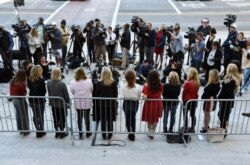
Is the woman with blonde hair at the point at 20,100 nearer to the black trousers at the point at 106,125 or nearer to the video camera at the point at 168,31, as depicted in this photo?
the black trousers at the point at 106,125

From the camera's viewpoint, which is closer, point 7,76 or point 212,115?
point 212,115

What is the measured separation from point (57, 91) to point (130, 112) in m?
1.57

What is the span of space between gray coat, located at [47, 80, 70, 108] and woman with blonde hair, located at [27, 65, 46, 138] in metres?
0.19

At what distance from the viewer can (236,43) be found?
10.6 meters

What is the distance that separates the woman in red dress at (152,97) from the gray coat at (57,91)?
1611mm

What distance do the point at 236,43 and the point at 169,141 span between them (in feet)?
14.8

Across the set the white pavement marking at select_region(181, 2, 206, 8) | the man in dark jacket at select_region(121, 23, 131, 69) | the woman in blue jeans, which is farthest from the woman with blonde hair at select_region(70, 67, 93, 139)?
the white pavement marking at select_region(181, 2, 206, 8)

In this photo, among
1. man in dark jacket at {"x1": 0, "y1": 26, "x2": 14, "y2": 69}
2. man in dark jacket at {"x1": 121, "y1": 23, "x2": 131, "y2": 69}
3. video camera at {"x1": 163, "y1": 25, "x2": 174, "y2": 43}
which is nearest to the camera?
man in dark jacket at {"x1": 0, "y1": 26, "x2": 14, "y2": 69}

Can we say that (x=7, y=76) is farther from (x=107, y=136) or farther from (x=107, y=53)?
(x=107, y=136)

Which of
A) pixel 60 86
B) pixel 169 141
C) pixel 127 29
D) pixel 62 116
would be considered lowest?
pixel 169 141

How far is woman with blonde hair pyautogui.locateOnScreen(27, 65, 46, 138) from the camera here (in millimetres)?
7355

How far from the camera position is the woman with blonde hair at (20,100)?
24.3ft

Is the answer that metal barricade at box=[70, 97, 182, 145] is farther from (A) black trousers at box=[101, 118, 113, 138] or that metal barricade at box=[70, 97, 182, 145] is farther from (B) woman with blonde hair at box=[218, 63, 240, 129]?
(B) woman with blonde hair at box=[218, 63, 240, 129]

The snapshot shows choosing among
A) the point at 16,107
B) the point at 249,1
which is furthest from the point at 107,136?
the point at 249,1
